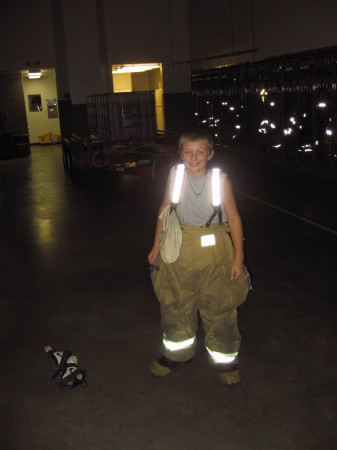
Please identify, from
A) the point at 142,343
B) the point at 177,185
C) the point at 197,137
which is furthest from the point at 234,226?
the point at 142,343

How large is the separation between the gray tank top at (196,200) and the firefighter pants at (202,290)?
0.08 meters

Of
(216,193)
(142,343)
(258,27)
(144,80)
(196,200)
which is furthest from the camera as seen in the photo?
(144,80)

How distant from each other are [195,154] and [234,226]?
23.2 inches

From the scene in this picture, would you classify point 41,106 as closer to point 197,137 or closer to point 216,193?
point 197,137

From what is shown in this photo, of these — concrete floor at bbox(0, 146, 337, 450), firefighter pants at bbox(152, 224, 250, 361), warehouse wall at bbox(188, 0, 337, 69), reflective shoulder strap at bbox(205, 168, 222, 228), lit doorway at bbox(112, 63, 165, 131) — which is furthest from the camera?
lit doorway at bbox(112, 63, 165, 131)


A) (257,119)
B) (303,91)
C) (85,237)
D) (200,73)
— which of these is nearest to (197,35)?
(200,73)

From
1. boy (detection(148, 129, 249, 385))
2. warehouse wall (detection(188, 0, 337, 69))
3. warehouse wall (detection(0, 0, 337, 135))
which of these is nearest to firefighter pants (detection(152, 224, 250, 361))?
boy (detection(148, 129, 249, 385))

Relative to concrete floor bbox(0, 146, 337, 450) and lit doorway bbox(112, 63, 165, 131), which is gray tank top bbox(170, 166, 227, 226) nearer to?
concrete floor bbox(0, 146, 337, 450)

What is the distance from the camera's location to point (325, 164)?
452 inches

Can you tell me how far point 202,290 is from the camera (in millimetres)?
3605

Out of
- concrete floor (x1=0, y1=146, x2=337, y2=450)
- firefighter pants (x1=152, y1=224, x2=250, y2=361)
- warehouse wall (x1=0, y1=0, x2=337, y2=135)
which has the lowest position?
concrete floor (x1=0, y1=146, x2=337, y2=450)

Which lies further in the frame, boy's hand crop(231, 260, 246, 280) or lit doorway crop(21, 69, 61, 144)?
lit doorway crop(21, 69, 61, 144)

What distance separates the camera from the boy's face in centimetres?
344

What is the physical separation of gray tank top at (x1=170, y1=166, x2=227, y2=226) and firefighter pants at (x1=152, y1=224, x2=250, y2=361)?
0.25 ft
